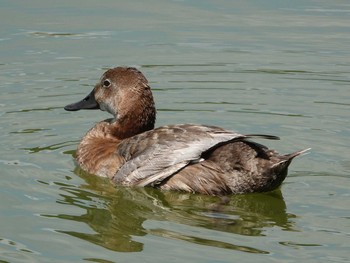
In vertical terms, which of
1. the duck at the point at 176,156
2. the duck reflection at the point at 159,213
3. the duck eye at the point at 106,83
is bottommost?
the duck reflection at the point at 159,213

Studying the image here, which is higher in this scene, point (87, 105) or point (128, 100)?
point (128, 100)

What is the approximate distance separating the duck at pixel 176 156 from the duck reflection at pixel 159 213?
0.11m

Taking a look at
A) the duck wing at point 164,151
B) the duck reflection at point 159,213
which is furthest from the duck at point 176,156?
the duck reflection at point 159,213

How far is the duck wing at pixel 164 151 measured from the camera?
10.2m

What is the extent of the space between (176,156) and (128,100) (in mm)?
1380

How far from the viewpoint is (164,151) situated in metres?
10.4

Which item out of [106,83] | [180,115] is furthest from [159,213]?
[180,115]

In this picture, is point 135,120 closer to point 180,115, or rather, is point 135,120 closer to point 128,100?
point 128,100

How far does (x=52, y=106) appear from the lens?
518 inches

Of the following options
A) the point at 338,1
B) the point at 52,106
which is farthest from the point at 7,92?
the point at 338,1

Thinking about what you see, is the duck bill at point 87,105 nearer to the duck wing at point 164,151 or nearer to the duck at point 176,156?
the duck at point 176,156

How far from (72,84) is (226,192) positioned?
4434 mm

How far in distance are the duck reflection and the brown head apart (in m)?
0.97

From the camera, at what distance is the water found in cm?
888
